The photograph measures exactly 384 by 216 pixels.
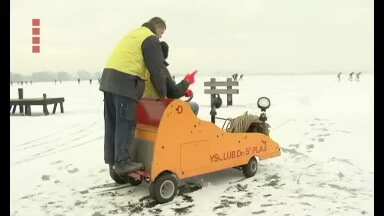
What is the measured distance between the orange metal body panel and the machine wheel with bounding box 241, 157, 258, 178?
0.22ft

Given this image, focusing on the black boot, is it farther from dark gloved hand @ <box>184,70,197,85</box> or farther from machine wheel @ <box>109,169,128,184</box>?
dark gloved hand @ <box>184,70,197,85</box>

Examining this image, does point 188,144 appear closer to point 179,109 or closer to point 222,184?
point 179,109

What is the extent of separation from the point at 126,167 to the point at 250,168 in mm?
1621

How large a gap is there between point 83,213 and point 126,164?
60 cm

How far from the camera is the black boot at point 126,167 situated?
3600 mm

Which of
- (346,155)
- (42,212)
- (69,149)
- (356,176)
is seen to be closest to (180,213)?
(42,212)

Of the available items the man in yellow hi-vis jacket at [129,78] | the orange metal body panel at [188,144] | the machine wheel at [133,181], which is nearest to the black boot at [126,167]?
the man in yellow hi-vis jacket at [129,78]

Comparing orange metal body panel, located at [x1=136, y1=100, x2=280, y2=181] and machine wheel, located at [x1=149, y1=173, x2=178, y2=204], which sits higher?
orange metal body panel, located at [x1=136, y1=100, x2=280, y2=181]

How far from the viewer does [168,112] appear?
363 centimetres

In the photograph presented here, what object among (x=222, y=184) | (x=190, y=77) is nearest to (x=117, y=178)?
(x=222, y=184)

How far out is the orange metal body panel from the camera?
3.62 meters

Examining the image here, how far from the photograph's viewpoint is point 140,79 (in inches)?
143

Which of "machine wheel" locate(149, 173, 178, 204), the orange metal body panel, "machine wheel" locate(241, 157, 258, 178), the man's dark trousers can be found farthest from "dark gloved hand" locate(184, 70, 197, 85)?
"machine wheel" locate(241, 157, 258, 178)

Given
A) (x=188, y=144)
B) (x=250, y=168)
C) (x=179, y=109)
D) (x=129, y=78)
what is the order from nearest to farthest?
(x=129, y=78), (x=179, y=109), (x=188, y=144), (x=250, y=168)
